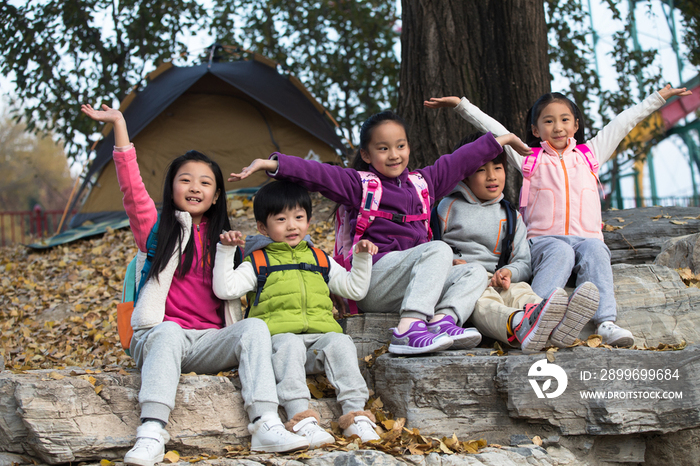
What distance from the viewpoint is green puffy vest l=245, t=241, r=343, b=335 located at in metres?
2.96

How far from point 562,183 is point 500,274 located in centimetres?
81

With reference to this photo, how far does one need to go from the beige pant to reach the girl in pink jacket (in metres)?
0.15

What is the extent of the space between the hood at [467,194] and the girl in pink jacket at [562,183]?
0.26 m

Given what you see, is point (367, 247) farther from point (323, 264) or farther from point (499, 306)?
point (499, 306)

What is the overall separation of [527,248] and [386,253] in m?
0.85

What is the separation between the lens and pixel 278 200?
10.4 feet

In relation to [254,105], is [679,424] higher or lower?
lower

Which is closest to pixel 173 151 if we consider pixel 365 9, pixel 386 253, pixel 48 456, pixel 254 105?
pixel 254 105

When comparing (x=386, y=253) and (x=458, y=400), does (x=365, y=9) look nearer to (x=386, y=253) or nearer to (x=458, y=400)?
(x=386, y=253)

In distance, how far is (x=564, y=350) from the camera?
2.76 m

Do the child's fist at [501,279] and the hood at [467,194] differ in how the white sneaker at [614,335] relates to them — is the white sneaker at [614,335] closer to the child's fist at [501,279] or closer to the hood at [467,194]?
the child's fist at [501,279]

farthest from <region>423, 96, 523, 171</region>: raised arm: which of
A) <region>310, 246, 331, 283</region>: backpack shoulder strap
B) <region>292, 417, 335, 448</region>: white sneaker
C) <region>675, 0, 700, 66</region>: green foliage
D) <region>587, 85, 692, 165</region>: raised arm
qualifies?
<region>675, 0, 700, 66</region>: green foliage

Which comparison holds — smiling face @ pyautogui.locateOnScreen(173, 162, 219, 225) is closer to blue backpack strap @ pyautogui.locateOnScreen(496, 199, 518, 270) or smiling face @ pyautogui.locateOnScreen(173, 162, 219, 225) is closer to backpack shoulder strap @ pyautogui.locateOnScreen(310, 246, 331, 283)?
backpack shoulder strap @ pyautogui.locateOnScreen(310, 246, 331, 283)

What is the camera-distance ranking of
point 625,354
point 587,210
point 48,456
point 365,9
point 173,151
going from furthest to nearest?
point 365,9 < point 173,151 < point 587,210 < point 625,354 < point 48,456
